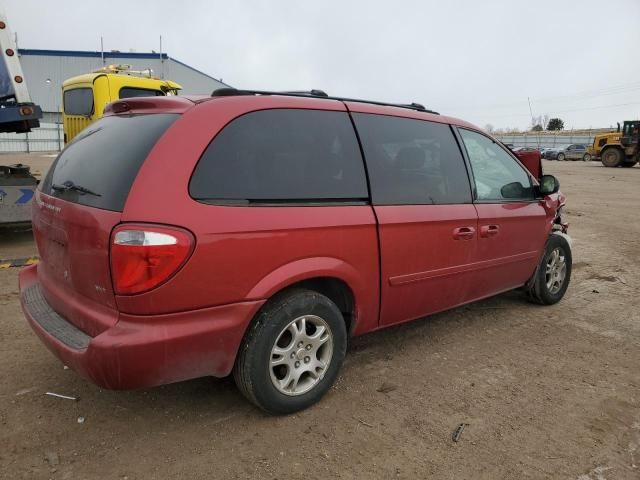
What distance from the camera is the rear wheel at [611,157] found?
30516 mm

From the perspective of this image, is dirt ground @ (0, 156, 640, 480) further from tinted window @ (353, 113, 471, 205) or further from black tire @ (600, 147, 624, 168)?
black tire @ (600, 147, 624, 168)

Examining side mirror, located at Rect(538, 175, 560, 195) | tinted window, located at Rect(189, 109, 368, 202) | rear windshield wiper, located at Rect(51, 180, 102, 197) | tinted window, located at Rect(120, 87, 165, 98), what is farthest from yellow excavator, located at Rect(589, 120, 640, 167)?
rear windshield wiper, located at Rect(51, 180, 102, 197)

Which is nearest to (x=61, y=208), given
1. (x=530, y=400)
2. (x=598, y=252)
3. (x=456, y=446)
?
(x=456, y=446)

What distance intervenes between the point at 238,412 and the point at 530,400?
1758 millimetres

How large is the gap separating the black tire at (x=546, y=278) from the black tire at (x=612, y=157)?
30.4 meters

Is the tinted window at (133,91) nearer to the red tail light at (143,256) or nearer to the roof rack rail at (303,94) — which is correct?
the roof rack rail at (303,94)

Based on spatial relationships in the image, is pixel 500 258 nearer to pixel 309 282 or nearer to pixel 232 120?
pixel 309 282

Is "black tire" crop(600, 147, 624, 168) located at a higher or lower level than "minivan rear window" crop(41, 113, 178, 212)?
higher

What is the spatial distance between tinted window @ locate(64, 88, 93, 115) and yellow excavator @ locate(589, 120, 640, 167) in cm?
3051

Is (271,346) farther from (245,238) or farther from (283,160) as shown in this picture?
(283,160)

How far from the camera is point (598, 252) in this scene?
7.37 meters

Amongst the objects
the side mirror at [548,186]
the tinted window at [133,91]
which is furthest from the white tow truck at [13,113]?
the side mirror at [548,186]

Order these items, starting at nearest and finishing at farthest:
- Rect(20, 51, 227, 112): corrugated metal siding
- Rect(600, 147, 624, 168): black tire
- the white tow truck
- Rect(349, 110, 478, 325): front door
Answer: Rect(349, 110, 478, 325): front door → the white tow truck → Rect(600, 147, 624, 168): black tire → Rect(20, 51, 227, 112): corrugated metal siding

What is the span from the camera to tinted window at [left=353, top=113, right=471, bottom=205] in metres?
3.15
